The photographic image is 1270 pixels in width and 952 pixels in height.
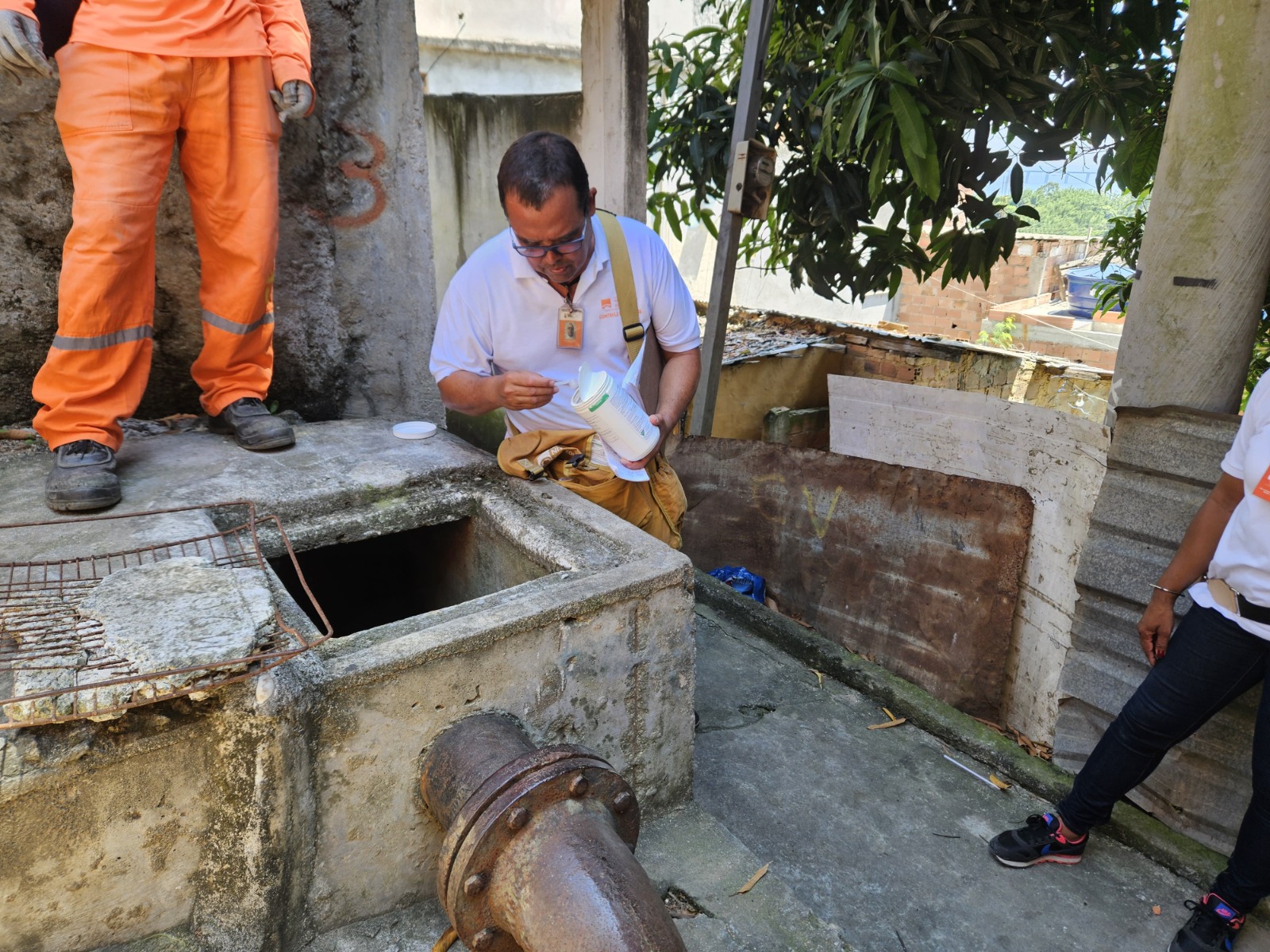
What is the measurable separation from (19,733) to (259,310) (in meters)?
1.73

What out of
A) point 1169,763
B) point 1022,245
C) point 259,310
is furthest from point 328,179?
point 1022,245

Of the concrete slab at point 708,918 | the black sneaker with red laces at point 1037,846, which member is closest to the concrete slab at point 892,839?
the black sneaker with red laces at point 1037,846

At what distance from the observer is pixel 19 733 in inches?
57.9

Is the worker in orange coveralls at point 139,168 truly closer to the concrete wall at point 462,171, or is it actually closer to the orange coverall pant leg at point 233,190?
the orange coverall pant leg at point 233,190

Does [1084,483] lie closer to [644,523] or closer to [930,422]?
[930,422]

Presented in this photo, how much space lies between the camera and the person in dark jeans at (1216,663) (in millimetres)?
2037

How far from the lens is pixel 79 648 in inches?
62.6

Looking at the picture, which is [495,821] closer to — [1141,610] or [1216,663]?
[1216,663]

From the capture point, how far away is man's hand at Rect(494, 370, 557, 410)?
253cm

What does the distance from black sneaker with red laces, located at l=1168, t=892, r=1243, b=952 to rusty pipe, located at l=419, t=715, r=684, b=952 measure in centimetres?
156

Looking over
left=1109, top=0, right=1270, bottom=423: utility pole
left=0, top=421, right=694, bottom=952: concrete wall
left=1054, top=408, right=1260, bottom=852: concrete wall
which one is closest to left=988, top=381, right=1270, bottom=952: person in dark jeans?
left=1054, top=408, right=1260, bottom=852: concrete wall

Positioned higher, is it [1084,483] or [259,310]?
[259,310]

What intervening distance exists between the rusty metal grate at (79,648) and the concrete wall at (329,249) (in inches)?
51.6

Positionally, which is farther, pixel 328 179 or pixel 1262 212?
pixel 328 179
